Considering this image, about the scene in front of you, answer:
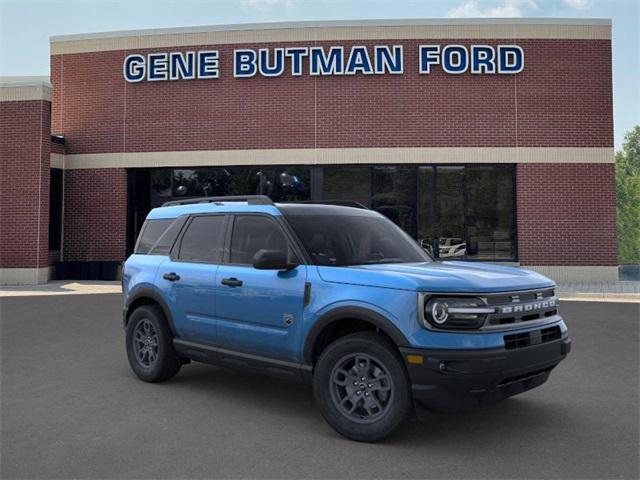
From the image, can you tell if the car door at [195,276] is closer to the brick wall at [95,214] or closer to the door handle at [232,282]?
the door handle at [232,282]

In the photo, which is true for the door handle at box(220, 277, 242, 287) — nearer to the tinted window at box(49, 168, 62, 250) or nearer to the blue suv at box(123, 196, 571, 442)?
the blue suv at box(123, 196, 571, 442)

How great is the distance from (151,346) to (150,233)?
4.48 ft

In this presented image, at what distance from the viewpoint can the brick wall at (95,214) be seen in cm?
1922

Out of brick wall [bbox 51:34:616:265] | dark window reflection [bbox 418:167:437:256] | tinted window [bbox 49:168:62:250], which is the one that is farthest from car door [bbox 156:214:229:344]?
tinted window [bbox 49:168:62:250]

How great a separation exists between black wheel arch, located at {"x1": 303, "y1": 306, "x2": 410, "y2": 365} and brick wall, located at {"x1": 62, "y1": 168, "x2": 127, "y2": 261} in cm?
1588

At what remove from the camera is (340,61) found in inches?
714

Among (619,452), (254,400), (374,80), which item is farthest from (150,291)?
(374,80)

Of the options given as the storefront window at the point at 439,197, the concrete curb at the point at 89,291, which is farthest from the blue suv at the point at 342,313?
the storefront window at the point at 439,197

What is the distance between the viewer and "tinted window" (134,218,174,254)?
6641mm

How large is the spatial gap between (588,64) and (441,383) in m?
17.2

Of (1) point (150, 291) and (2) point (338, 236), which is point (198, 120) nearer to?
(1) point (150, 291)

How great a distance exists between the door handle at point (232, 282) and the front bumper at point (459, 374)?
180 centimetres

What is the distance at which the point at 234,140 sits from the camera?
18.6m

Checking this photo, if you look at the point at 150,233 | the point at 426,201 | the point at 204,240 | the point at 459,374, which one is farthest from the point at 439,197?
the point at 459,374
